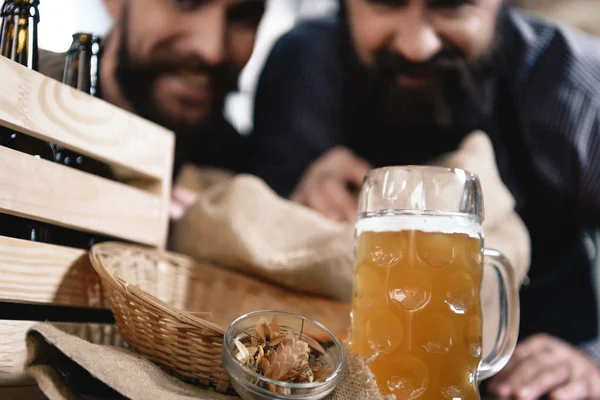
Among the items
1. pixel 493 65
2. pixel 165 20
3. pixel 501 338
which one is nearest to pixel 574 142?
pixel 493 65

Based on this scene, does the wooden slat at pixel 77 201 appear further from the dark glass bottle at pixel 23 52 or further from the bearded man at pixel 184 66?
the bearded man at pixel 184 66

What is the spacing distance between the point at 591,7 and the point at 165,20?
3.92ft

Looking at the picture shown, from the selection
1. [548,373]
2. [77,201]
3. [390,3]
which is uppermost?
[390,3]

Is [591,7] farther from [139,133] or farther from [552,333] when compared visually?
[139,133]

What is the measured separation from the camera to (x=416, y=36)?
139cm

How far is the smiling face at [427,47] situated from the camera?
4.56 feet

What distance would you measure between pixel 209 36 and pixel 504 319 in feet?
3.22

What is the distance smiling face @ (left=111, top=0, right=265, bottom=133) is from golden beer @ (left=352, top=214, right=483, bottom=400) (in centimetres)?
82

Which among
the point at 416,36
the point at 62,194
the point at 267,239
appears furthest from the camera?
the point at 416,36

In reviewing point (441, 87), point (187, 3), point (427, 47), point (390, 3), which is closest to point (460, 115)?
point (441, 87)

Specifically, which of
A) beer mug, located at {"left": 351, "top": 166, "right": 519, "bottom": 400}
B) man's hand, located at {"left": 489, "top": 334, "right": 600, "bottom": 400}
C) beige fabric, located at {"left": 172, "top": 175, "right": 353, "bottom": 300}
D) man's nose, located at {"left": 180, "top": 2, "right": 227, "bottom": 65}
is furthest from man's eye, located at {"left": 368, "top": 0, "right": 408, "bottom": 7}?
man's hand, located at {"left": 489, "top": 334, "right": 600, "bottom": 400}

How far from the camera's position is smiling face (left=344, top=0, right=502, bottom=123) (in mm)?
1390

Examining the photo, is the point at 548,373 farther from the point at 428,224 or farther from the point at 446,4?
the point at 446,4

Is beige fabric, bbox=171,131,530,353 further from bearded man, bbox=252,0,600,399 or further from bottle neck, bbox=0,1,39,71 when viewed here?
bottle neck, bbox=0,1,39,71
